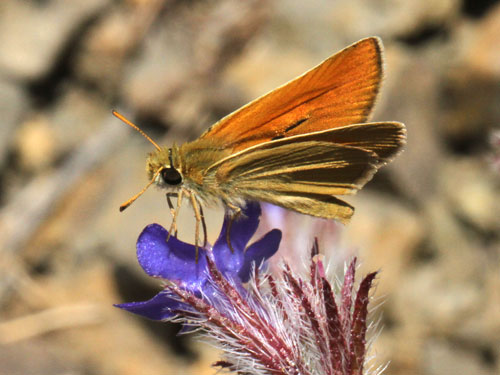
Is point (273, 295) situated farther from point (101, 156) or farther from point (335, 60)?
point (101, 156)

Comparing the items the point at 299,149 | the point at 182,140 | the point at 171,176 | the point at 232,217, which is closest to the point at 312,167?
the point at 299,149

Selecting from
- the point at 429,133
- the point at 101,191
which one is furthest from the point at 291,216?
the point at 101,191

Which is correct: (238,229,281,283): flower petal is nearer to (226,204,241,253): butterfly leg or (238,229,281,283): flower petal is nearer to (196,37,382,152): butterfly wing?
(226,204,241,253): butterfly leg

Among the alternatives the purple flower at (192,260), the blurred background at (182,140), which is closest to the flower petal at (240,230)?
the purple flower at (192,260)

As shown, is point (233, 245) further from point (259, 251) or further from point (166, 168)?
point (166, 168)

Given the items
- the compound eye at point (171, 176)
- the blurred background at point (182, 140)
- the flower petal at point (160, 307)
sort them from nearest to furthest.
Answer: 1. the flower petal at point (160, 307)
2. the compound eye at point (171, 176)
3. the blurred background at point (182, 140)

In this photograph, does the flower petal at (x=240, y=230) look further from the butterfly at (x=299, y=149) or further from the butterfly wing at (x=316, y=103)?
the butterfly wing at (x=316, y=103)
